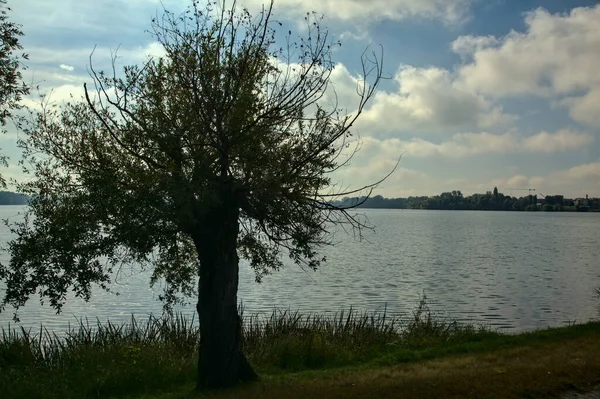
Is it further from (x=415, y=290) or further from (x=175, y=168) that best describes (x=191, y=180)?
(x=415, y=290)

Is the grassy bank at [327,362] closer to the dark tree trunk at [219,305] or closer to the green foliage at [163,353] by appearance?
the green foliage at [163,353]

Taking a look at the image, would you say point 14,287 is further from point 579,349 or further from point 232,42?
point 579,349

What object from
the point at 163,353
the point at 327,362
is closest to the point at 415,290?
the point at 327,362

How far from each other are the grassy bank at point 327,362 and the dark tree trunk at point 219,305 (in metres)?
0.67

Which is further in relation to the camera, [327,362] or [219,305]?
[327,362]

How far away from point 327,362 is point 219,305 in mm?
5355

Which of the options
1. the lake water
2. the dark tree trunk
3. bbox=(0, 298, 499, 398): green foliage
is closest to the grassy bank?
bbox=(0, 298, 499, 398): green foliage

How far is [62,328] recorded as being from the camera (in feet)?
73.8

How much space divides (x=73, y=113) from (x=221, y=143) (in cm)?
369

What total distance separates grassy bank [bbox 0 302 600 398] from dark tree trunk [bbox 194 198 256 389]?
67 cm

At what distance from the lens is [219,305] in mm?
11352

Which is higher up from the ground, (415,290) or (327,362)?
(327,362)

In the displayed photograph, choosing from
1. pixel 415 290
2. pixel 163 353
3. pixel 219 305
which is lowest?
pixel 415 290

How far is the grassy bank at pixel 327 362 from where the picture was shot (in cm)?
1048
